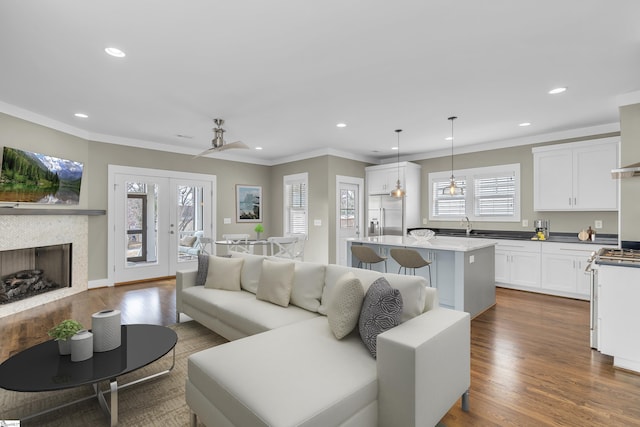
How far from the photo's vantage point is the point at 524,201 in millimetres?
5598

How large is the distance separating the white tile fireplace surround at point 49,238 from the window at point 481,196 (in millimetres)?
6548

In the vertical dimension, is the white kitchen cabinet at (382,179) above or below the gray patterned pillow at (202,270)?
above

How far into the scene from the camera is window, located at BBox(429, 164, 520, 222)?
575 centimetres

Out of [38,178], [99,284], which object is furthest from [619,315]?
[99,284]

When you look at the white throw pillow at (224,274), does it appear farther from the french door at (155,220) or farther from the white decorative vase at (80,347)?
the french door at (155,220)

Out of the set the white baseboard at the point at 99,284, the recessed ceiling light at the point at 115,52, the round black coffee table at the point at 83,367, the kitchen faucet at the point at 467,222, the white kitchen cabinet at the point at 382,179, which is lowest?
the white baseboard at the point at 99,284

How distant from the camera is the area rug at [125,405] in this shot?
6.53 feet

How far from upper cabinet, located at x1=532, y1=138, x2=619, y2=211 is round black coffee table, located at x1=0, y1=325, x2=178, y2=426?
573 cm

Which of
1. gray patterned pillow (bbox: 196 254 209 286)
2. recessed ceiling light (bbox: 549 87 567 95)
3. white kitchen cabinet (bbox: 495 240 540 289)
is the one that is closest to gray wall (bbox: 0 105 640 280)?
white kitchen cabinet (bbox: 495 240 540 289)

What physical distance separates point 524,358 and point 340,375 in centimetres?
213

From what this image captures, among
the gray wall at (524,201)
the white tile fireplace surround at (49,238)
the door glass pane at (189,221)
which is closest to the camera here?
the white tile fireplace surround at (49,238)

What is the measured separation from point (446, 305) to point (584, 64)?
294 cm

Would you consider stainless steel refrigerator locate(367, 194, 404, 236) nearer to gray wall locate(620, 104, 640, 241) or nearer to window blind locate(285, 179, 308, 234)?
window blind locate(285, 179, 308, 234)

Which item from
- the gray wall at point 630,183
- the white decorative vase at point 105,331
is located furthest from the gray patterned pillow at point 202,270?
the gray wall at point 630,183
